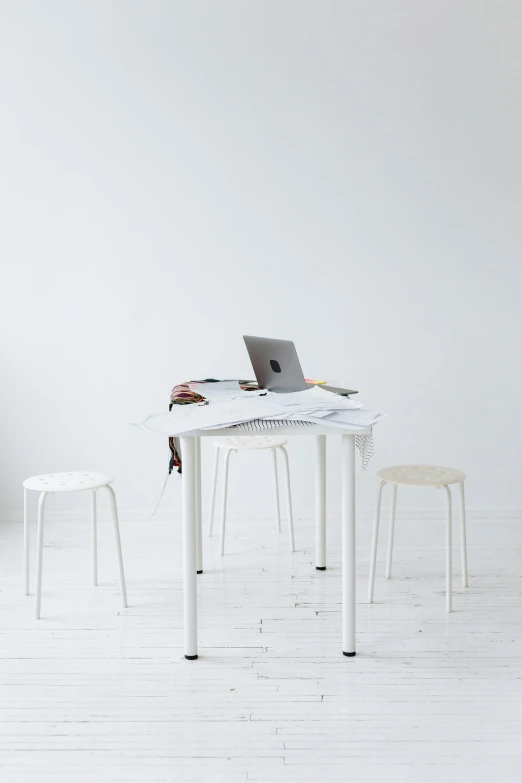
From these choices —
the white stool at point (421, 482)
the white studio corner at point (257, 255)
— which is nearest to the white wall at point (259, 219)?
the white studio corner at point (257, 255)

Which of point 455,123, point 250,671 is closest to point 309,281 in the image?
point 455,123

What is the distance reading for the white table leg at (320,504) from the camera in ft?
10.2

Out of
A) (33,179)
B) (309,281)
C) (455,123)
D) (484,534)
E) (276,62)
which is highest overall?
(276,62)

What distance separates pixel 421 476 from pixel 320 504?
0.48 metres

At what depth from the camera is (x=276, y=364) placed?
2.61 meters

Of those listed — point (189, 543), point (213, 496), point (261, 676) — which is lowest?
point (261, 676)

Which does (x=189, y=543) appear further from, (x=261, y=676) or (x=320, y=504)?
(x=320, y=504)

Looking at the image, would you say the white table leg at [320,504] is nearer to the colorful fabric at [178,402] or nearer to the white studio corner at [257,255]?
the white studio corner at [257,255]

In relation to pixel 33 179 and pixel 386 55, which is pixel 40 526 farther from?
pixel 386 55

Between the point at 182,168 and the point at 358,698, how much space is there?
8.28 feet

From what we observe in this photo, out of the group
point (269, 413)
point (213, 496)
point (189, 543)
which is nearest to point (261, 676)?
point (189, 543)

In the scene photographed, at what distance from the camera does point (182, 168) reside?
373 centimetres

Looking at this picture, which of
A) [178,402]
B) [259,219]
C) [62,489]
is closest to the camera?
[178,402]

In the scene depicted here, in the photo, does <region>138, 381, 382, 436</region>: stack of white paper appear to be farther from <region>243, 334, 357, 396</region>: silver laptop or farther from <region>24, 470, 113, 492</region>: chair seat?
<region>24, 470, 113, 492</region>: chair seat
